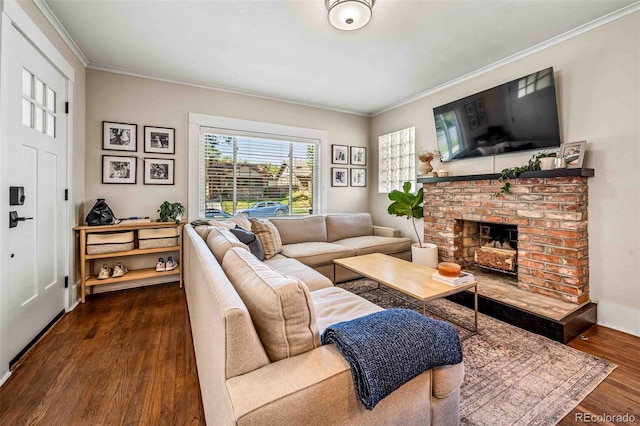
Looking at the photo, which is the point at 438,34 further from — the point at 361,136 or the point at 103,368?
the point at 103,368

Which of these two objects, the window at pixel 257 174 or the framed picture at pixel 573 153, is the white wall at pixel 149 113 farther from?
the framed picture at pixel 573 153

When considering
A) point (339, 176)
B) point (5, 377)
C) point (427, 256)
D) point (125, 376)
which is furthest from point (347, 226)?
point (5, 377)

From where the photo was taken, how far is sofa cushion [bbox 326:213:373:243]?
4082 mm

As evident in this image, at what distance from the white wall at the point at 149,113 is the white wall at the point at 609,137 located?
3.16 m

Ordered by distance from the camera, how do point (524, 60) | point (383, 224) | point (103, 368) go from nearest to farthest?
point (103, 368)
point (524, 60)
point (383, 224)

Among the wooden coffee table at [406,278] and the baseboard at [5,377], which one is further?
the wooden coffee table at [406,278]

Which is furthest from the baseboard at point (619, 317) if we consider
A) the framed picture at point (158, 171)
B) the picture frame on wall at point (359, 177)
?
the framed picture at point (158, 171)

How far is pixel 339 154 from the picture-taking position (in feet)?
15.3

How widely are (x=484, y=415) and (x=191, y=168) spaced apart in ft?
12.0

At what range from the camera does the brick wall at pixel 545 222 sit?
2.36m

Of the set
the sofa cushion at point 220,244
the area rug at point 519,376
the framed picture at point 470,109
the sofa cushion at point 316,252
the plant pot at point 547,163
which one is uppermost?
the framed picture at point 470,109

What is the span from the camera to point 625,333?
2.21 meters

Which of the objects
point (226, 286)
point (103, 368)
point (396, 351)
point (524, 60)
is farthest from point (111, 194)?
point (524, 60)

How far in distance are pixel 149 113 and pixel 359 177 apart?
3.24 metres
